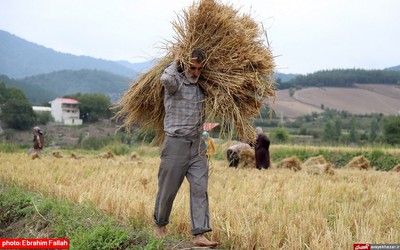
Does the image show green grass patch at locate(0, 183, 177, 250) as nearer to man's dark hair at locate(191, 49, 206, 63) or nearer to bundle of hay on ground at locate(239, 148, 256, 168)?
man's dark hair at locate(191, 49, 206, 63)

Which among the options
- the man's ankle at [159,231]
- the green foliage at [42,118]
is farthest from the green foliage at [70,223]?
the green foliage at [42,118]

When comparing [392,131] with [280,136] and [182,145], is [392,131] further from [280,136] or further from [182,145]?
[182,145]

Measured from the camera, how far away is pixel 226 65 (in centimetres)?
→ 438

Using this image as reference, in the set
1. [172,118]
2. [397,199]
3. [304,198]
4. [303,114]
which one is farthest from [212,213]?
[303,114]

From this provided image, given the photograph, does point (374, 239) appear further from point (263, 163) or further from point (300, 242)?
point (263, 163)

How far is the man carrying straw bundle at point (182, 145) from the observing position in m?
4.09

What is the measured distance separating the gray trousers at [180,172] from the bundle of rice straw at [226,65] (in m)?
0.36

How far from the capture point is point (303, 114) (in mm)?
62594

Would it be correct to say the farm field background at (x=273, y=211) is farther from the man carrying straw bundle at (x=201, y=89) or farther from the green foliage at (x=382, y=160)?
the green foliage at (x=382, y=160)

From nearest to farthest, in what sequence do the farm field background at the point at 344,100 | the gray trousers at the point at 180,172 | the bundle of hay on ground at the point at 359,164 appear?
the gray trousers at the point at 180,172, the bundle of hay on ground at the point at 359,164, the farm field background at the point at 344,100

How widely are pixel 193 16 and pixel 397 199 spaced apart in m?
3.72

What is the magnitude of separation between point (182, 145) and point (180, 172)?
0.82ft

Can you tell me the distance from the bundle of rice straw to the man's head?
0.29 ft

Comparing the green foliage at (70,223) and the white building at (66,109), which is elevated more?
the green foliage at (70,223)
